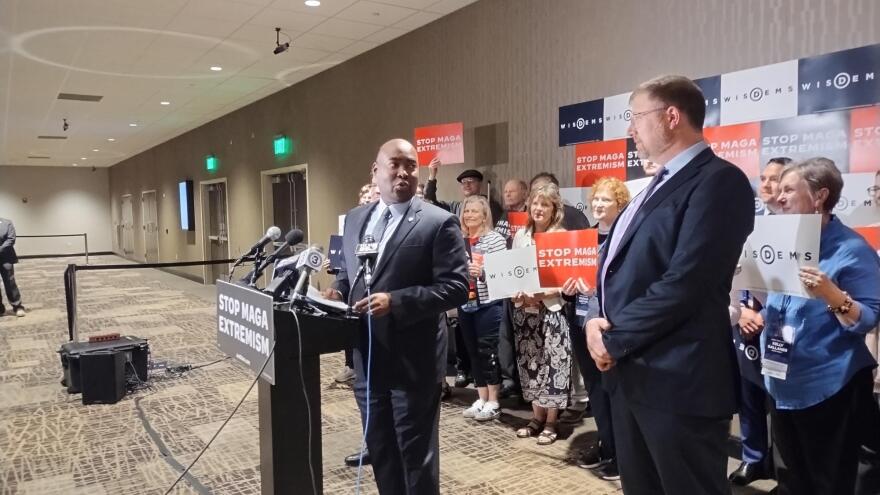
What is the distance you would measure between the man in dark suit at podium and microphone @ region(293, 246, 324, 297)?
1.00 ft

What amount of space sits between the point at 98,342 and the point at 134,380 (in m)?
0.42

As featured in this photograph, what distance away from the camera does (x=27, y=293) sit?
10.7 metres

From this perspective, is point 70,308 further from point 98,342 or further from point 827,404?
point 827,404

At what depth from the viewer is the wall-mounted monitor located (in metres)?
13.6

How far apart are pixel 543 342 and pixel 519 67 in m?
2.52

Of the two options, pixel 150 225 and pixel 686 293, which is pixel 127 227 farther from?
pixel 686 293

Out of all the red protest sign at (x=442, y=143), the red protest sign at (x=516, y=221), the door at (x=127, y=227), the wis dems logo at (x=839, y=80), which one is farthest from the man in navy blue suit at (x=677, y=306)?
the door at (x=127, y=227)

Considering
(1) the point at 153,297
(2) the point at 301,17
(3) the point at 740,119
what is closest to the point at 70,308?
(2) the point at 301,17

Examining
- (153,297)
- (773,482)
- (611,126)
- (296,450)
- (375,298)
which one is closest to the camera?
(296,450)

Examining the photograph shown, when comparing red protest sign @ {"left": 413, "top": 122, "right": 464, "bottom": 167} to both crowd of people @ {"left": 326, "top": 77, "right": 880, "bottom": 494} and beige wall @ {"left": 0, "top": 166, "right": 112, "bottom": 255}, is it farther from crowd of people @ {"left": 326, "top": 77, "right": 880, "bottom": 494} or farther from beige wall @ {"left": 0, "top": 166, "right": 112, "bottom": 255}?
beige wall @ {"left": 0, "top": 166, "right": 112, "bottom": 255}

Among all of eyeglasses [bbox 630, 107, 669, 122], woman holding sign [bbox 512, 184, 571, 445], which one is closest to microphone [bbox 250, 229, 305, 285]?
eyeglasses [bbox 630, 107, 669, 122]

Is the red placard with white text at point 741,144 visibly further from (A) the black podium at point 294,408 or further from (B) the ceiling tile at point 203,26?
(B) the ceiling tile at point 203,26

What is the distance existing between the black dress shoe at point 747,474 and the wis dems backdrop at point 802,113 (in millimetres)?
1363

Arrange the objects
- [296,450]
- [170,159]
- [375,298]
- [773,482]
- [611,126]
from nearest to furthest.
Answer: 1. [296,450]
2. [375,298]
3. [773,482]
4. [611,126]
5. [170,159]
